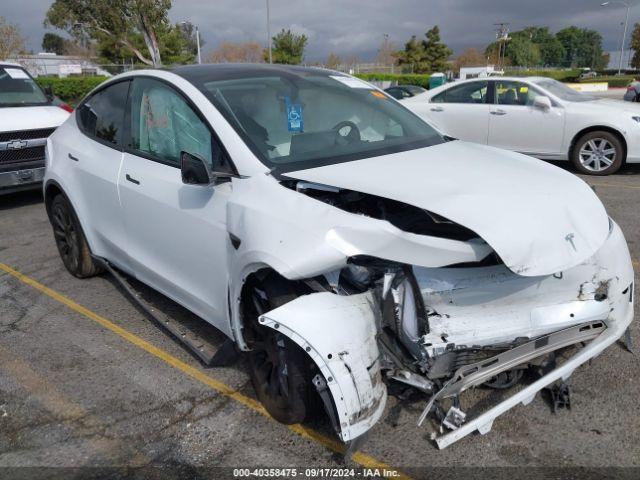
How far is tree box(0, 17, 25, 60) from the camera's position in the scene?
34156 millimetres

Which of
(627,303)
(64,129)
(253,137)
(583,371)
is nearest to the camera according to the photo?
(627,303)

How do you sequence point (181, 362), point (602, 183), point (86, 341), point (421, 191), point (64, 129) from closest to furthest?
point (421, 191), point (181, 362), point (86, 341), point (64, 129), point (602, 183)

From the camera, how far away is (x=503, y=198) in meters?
2.36

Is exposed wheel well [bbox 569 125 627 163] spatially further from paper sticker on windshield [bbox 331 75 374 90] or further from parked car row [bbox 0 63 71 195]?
parked car row [bbox 0 63 71 195]

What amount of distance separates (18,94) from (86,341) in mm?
5947

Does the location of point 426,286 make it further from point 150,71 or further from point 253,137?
point 150,71

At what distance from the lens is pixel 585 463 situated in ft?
7.93

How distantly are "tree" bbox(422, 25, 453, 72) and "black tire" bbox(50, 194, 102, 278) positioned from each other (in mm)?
57784

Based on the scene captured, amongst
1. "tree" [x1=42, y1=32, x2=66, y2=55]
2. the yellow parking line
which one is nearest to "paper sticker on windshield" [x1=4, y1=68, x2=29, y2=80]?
the yellow parking line

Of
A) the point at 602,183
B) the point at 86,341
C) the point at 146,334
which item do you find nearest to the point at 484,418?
the point at 146,334

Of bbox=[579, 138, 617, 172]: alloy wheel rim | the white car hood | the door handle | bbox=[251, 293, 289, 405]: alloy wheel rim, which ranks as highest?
the white car hood

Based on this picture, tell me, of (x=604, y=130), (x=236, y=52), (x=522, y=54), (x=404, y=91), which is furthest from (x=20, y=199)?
(x=522, y=54)

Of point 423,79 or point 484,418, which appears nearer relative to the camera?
point 484,418

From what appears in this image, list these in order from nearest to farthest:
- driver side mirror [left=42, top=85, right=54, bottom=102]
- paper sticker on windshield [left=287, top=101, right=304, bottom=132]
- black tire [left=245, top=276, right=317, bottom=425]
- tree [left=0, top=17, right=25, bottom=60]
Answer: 1. black tire [left=245, top=276, right=317, bottom=425]
2. paper sticker on windshield [left=287, top=101, right=304, bottom=132]
3. driver side mirror [left=42, top=85, right=54, bottom=102]
4. tree [left=0, top=17, right=25, bottom=60]
